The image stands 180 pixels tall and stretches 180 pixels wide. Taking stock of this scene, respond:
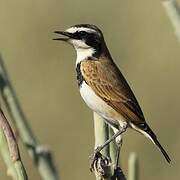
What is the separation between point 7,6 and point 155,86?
1.71m

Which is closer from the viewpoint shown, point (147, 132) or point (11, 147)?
point (11, 147)

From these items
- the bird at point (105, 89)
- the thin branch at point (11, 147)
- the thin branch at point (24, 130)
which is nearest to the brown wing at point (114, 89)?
the bird at point (105, 89)

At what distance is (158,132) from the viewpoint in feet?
26.4

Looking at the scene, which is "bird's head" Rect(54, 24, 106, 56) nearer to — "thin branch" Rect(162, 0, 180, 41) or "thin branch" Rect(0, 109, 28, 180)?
"thin branch" Rect(162, 0, 180, 41)

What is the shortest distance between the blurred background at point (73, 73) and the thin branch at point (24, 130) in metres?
4.18

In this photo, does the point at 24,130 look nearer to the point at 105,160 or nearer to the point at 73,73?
the point at 105,160

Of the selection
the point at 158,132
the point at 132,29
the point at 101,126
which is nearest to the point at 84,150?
the point at 158,132

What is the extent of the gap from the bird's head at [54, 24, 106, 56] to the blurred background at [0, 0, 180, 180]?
3.23 metres

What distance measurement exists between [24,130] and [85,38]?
3.61 feet

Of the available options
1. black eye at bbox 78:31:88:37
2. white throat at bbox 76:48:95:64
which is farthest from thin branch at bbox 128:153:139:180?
white throat at bbox 76:48:95:64

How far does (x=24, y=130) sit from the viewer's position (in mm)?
3328

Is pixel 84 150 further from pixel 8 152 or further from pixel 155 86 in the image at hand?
pixel 8 152

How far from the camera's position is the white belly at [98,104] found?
419 centimetres

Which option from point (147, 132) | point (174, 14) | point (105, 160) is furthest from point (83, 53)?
point (105, 160)
